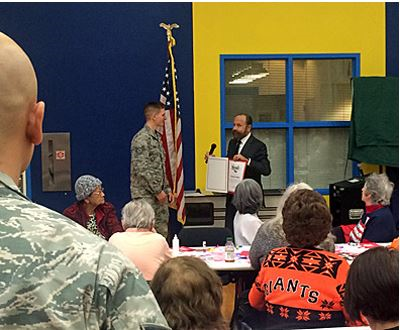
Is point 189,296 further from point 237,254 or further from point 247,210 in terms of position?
point 247,210

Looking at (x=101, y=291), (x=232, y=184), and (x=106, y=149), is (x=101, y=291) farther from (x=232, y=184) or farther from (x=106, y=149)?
(x=106, y=149)

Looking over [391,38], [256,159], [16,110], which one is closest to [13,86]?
[16,110]

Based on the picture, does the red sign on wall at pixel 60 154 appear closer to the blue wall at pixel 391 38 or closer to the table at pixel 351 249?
the table at pixel 351 249

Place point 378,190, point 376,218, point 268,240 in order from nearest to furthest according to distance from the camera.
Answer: point 268,240, point 376,218, point 378,190

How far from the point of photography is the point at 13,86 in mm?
984

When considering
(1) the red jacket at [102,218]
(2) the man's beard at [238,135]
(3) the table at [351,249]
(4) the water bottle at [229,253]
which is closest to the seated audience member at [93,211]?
(1) the red jacket at [102,218]

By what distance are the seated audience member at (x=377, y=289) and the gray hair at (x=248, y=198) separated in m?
2.49

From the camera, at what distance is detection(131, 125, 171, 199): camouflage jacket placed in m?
6.52

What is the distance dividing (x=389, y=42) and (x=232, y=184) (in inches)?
108

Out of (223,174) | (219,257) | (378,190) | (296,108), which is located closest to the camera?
(219,257)

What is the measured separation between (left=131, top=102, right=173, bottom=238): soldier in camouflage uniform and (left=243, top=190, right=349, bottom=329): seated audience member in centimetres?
334

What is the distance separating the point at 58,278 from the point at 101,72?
6.74 meters

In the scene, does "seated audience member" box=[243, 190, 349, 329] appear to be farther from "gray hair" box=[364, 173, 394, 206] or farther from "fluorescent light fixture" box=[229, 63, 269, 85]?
"fluorescent light fixture" box=[229, 63, 269, 85]

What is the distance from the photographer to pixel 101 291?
97cm
